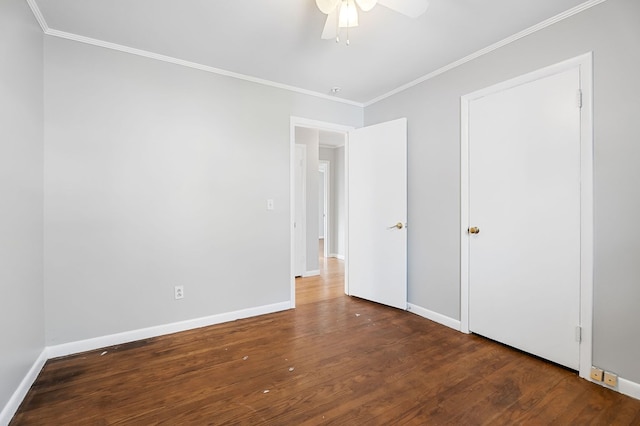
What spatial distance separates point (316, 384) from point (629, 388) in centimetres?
191

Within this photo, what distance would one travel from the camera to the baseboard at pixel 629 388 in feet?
5.76

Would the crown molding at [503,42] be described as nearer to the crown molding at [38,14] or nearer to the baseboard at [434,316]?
the baseboard at [434,316]

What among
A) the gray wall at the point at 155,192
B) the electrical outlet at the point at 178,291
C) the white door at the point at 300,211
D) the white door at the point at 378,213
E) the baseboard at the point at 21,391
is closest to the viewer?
the baseboard at the point at 21,391

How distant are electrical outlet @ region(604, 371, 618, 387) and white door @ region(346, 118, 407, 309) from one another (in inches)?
64.8

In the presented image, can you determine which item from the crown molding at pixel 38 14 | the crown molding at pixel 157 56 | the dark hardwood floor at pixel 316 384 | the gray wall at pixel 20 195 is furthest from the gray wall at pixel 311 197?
the gray wall at pixel 20 195

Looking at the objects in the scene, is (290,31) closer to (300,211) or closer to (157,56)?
(157,56)

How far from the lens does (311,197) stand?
5023 mm

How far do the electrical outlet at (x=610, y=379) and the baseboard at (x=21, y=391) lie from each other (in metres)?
3.46

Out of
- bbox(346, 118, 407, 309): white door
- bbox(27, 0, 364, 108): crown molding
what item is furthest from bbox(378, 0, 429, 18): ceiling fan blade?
bbox(27, 0, 364, 108): crown molding

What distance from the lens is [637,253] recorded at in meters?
1.75

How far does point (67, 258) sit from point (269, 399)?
1905 mm

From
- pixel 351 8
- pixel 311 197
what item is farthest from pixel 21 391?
pixel 311 197

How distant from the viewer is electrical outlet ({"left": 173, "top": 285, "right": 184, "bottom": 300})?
2.71m

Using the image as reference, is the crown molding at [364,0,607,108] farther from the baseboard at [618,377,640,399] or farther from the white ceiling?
the baseboard at [618,377,640,399]
